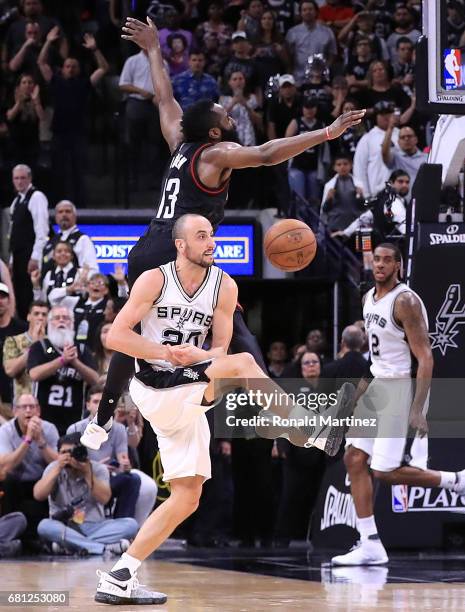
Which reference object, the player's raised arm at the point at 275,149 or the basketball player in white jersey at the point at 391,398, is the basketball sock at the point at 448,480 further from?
the player's raised arm at the point at 275,149

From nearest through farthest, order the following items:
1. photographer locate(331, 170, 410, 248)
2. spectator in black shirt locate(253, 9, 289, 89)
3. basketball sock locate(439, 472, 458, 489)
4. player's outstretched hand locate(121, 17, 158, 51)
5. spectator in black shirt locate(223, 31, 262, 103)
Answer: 1. player's outstretched hand locate(121, 17, 158, 51)
2. basketball sock locate(439, 472, 458, 489)
3. photographer locate(331, 170, 410, 248)
4. spectator in black shirt locate(223, 31, 262, 103)
5. spectator in black shirt locate(253, 9, 289, 89)

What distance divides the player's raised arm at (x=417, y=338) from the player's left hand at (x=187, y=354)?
3.40 metres

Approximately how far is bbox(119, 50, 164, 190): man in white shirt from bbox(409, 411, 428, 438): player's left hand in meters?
7.89

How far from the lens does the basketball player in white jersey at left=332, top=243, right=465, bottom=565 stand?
9.88 metres

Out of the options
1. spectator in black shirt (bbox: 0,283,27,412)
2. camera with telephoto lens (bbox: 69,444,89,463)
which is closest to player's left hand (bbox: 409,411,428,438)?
camera with telephoto lens (bbox: 69,444,89,463)

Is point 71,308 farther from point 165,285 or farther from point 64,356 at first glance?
point 165,285

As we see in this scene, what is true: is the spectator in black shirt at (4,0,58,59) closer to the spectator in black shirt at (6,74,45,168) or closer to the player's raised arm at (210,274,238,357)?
the spectator in black shirt at (6,74,45,168)

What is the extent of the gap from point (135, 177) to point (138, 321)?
35.1 feet

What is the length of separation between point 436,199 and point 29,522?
4517 mm

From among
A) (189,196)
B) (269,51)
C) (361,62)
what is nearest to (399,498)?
(189,196)

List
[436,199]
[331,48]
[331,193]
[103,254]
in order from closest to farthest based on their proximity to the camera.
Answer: [436,199]
[331,193]
[103,254]
[331,48]

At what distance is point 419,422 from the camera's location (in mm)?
9719

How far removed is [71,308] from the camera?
42.2 ft

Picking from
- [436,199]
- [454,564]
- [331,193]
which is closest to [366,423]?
[454,564]
